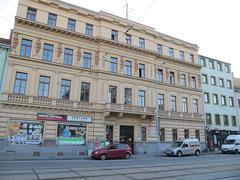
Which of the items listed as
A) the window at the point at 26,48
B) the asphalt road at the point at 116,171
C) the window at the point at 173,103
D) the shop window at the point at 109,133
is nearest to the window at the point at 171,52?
the window at the point at 173,103

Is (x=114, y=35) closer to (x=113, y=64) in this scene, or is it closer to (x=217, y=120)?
(x=113, y=64)

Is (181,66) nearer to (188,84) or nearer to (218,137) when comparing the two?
(188,84)

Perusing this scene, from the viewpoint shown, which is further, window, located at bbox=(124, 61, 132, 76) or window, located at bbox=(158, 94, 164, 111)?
window, located at bbox=(158, 94, 164, 111)

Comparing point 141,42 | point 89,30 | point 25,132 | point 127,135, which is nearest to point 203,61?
point 141,42

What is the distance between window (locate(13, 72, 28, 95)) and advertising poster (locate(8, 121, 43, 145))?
3260 millimetres

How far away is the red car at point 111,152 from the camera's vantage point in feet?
66.7

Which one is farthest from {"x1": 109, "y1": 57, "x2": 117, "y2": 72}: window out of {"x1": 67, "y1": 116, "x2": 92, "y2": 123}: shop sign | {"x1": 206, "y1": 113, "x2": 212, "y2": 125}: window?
{"x1": 206, "y1": 113, "x2": 212, "y2": 125}: window

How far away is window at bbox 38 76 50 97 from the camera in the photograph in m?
24.0

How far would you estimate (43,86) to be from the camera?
24.2m

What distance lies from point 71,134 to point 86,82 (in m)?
6.44

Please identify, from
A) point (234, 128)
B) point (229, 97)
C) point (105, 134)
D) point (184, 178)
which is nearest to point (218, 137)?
point (234, 128)

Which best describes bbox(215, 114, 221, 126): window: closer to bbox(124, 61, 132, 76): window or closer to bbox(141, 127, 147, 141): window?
bbox(141, 127, 147, 141): window

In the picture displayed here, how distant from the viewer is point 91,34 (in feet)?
92.7

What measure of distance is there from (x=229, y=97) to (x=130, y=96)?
22307 millimetres
